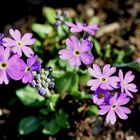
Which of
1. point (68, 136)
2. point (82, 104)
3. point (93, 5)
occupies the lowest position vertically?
point (68, 136)

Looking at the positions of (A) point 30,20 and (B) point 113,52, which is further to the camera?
(A) point 30,20

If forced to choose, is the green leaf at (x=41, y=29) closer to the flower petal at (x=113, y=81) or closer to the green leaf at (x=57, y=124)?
the green leaf at (x=57, y=124)

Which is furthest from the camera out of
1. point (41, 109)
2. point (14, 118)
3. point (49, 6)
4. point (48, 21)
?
point (49, 6)

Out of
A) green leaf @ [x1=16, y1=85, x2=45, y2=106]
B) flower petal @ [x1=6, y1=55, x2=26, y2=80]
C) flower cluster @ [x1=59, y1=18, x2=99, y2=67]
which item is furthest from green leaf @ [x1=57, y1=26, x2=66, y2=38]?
flower petal @ [x1=6, y1=55, x2=26, y2=80]

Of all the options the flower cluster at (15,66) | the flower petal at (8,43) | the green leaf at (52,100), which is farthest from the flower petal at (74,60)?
Answer: the green leaf at (52,100)

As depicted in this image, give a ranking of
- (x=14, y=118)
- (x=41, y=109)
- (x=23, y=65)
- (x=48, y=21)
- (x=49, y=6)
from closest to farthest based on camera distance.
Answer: (x=23, y=65) → (x=41, y=109) → (x=14, y=118) → (x=48, y=21) → (x=49, y=6)

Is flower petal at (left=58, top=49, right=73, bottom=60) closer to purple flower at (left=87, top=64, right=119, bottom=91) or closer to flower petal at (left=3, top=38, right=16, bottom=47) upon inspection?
purple flower at (left=87, top=64, right=119, bottom=91)

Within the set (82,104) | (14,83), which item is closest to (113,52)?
(82,104)

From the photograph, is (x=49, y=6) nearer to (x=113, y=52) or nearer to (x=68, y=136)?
(x=113, y=52)
